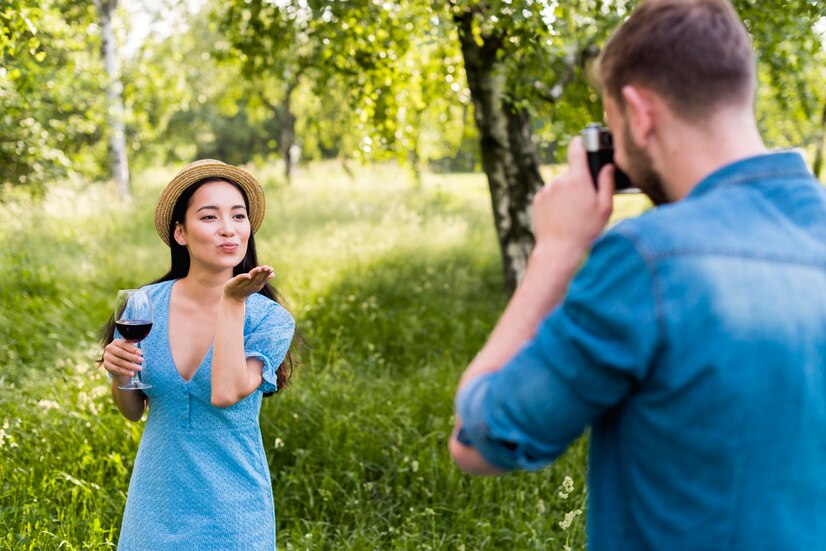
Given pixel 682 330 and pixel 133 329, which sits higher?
pixel 682 330

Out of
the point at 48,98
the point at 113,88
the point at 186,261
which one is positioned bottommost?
the point at 186,261

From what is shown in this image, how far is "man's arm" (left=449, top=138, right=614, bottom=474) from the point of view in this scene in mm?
1317

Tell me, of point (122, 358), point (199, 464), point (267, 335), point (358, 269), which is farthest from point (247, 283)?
point (358, 269)

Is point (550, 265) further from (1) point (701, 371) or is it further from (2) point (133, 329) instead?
(2) point (133, 329)

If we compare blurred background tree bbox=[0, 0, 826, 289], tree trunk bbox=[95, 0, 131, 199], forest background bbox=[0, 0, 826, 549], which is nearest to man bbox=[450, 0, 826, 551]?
forest background bbox=[0, 0, 826, 549]

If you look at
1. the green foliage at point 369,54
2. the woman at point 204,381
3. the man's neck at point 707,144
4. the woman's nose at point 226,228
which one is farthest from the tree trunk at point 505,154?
the man's neck at point 707,144

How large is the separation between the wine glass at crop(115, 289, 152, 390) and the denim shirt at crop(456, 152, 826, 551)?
1.37 meters

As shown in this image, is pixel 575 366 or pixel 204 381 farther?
pixel 204 381

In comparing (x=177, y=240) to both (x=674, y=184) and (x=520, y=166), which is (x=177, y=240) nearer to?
(x=674, y=184)

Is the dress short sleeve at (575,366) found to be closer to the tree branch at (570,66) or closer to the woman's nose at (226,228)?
the woman's nose at (226,228)

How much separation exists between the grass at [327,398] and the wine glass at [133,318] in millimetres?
1582

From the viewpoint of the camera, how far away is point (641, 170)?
1.33 m

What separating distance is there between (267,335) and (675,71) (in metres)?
1.57

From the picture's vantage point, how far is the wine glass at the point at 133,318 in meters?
2.34
